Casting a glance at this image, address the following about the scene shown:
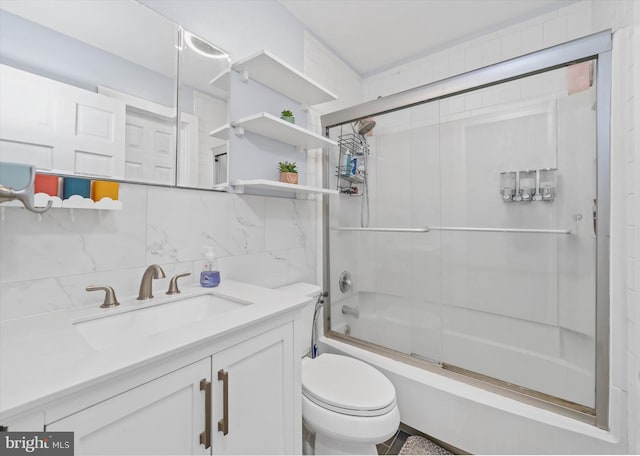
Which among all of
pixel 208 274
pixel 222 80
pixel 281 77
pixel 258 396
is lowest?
pixel 258 396

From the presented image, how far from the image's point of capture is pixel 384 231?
2045 mm

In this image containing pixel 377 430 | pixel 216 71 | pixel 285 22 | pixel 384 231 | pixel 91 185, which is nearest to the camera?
pixel 91 185

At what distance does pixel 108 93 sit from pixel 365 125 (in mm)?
1449

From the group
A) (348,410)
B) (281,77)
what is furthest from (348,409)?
(281,77)

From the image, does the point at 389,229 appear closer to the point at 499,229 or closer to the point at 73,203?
the point at 499,229

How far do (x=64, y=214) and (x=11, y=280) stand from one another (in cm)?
22

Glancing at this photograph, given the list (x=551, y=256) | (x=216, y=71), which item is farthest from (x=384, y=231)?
(x=216, y=71)

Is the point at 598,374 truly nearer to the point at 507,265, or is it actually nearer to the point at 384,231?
the point at 507,265

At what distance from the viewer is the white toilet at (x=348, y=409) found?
109cm

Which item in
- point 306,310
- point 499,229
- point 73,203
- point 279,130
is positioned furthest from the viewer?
point 499,229

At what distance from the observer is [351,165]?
6.64ft

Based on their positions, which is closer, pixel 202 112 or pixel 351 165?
Answer: pixel 202 112

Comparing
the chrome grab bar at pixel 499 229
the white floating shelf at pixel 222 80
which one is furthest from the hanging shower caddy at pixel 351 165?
the white floating shelf at pixel 222 80

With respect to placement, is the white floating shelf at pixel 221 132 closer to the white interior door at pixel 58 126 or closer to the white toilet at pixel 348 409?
the white interior door at pixel 58 126
